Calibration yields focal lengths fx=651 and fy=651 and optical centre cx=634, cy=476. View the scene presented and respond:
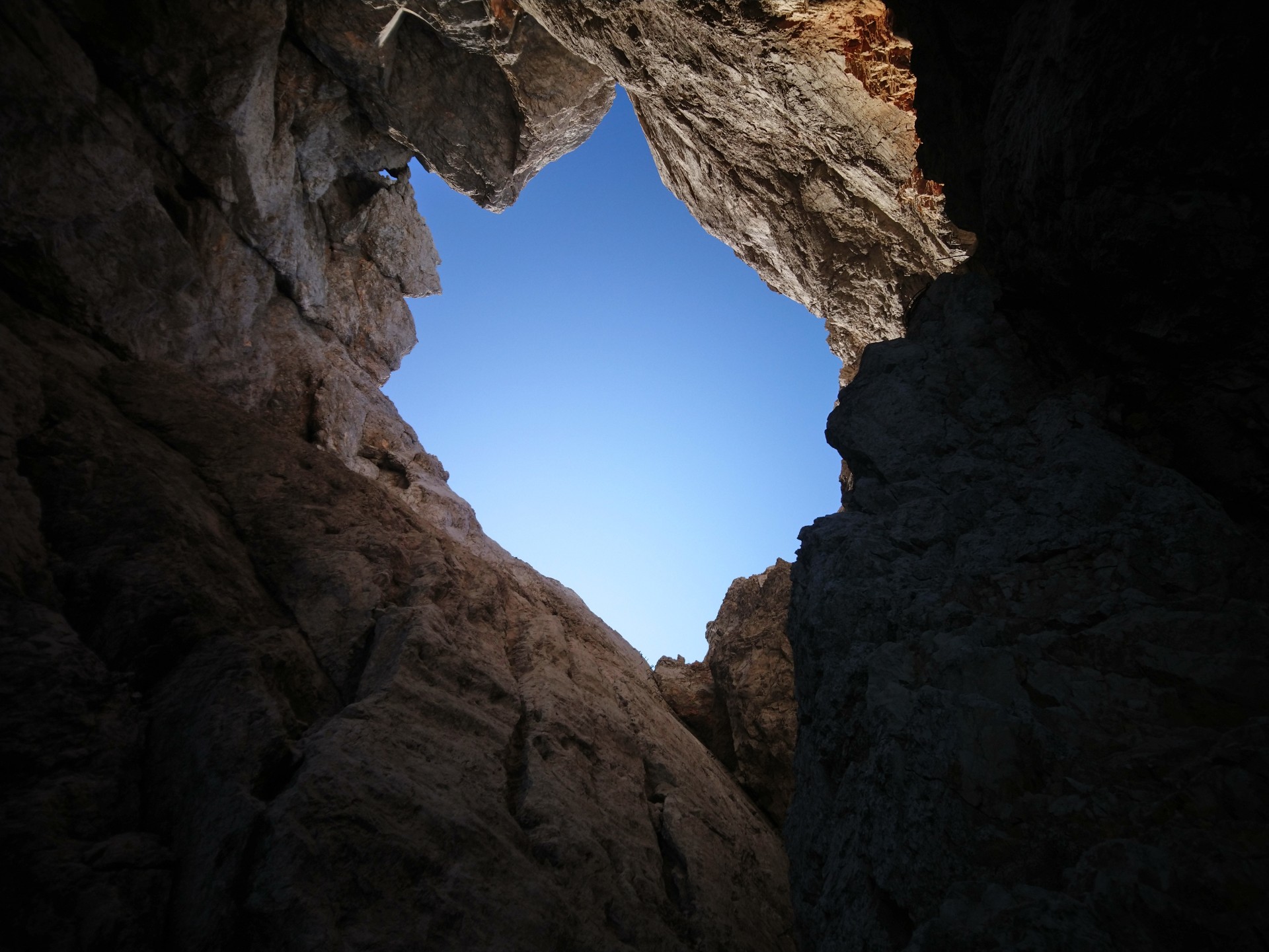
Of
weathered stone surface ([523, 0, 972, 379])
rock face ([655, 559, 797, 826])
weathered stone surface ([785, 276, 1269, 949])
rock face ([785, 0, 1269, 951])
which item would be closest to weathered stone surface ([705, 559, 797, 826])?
rock face ([655, 559, 797, 826])

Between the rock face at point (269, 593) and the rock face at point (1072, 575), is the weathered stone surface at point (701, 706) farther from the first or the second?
the rock face at point (1072, 575)

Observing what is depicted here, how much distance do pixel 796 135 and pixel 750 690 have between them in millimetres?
14060

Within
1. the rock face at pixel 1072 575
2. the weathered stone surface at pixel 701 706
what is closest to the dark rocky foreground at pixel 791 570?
the rock face at pixel 1072 575

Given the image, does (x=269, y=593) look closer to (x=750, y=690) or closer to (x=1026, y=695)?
(x=1026, y=695)

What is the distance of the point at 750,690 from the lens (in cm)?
1739

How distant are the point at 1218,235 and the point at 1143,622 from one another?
3962mm

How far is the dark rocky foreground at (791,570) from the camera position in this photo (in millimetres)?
6004

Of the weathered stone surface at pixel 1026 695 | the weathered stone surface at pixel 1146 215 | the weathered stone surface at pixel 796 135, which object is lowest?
the weathered stone surface at pixel 1026 695

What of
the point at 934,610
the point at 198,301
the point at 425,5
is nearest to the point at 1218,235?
the point at 934,610

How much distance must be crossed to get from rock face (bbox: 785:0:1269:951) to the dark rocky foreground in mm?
39

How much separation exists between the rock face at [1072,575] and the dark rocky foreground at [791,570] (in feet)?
0.13

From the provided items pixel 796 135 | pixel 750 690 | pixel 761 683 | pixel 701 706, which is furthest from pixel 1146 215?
pixel 701 706

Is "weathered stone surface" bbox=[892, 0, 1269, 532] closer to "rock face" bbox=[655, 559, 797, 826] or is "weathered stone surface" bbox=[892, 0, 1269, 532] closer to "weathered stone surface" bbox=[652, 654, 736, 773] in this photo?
"rock face" bbox=[655, 559, 797, 826]

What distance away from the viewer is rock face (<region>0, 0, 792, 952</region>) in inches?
283
